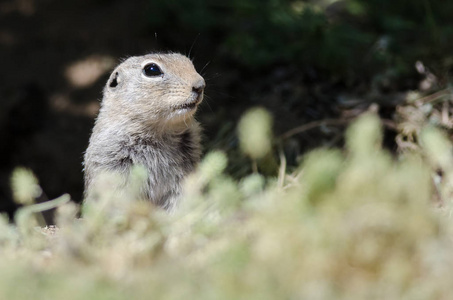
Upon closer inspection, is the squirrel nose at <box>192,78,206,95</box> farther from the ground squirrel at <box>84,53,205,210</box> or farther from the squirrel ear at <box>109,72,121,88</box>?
the squirrel ear at <box>109,72,121,88</box>

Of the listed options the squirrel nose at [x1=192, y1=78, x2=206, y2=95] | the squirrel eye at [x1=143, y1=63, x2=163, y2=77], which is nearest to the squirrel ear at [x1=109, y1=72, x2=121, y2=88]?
the squirrel eye at [x1=143, y1=63, x2=163, y2=77]

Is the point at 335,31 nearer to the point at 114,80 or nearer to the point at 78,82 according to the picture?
the point at 114,80

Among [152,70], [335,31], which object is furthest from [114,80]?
[335,31]

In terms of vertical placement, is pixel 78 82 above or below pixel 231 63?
above

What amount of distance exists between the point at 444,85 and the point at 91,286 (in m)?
4.54

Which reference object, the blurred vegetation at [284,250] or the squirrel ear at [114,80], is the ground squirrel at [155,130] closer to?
the squirrel ear at [114,80]

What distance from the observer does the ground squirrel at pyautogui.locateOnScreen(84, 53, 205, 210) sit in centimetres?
405

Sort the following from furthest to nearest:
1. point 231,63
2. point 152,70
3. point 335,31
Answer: point 231,63, point 335,31, point 152,70

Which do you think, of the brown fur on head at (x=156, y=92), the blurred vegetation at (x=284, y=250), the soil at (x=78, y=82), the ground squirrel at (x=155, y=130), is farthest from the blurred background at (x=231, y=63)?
the blurred vegetation at (x=284, y=250)

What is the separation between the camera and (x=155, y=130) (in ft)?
13.9

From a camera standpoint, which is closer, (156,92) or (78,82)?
(156,92)

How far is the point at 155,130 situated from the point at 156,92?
0.27 m

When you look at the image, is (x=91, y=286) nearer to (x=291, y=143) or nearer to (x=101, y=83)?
(x=291, y=143)

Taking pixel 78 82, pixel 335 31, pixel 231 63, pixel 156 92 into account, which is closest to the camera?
pixel 156 92
